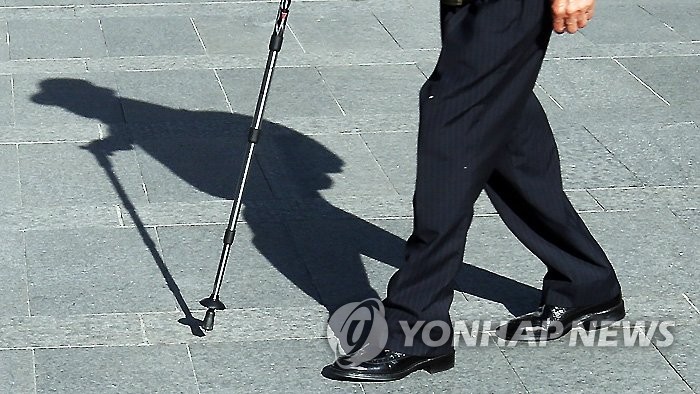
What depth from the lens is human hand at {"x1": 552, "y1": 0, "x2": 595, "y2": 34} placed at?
167 inches

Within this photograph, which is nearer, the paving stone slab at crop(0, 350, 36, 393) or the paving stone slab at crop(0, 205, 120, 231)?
the paving stone slab at crop(0, 350, 36, 393)

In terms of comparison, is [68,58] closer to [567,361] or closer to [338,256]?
[338,256]

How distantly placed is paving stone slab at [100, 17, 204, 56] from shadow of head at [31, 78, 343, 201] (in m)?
0.72

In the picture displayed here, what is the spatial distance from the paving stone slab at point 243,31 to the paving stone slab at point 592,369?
12.1ft

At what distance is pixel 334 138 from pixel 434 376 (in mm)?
2332

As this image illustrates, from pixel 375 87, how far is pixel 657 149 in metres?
1.60

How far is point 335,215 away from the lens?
5.84 metres

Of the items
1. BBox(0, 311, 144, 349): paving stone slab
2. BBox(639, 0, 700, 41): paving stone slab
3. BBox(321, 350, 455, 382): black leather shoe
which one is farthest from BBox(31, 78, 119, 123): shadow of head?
BBox(639, 0, 700, 41): paving stone slab

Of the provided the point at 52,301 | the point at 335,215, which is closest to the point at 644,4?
the point at 335,215

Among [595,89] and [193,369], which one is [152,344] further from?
[595,89]

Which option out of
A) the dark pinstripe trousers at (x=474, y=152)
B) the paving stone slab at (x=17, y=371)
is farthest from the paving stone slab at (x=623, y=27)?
the paving stone slab at (x=17, y=371)

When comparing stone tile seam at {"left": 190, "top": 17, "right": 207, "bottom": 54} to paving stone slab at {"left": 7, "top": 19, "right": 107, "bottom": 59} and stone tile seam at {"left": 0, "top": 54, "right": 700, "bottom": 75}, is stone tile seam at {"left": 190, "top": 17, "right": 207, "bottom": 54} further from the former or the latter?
paving stone slab at {"left": 7, "top": 19, "right": 107, "bottom": 59}

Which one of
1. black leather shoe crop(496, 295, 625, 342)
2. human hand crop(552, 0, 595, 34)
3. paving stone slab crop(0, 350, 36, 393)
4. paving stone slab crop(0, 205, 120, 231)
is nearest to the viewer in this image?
human hand crop(552, 0, 595, 34)

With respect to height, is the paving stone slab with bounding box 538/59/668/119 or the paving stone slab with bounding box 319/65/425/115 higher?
the paving stone slab with bounding box 538/59/668/119
